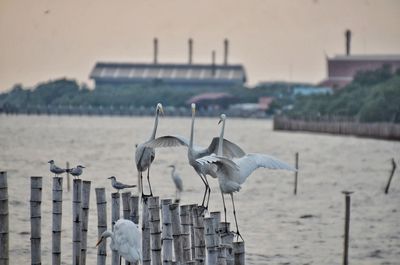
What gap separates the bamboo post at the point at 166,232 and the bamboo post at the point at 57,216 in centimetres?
146

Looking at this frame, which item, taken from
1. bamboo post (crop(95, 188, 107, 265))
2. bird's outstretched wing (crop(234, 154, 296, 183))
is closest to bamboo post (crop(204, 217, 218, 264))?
bamboo post (crop(95, 188, 107, 265))

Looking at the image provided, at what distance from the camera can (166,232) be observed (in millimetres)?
15680

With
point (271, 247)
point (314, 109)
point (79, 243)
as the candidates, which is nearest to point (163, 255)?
point (79, 243)

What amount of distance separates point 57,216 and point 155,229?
1752 mm

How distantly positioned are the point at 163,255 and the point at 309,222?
442 inches

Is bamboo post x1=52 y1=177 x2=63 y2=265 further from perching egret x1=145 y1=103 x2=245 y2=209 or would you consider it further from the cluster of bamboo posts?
the cluster of bamboo posts

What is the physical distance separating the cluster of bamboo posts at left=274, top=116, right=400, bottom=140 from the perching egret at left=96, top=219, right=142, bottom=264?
184 feet

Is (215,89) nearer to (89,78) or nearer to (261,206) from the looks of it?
(89,78)

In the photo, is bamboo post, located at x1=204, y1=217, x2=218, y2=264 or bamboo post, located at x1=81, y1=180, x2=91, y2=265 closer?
bamboo post, located at x1=204, y1=217, x2=218, y2=264

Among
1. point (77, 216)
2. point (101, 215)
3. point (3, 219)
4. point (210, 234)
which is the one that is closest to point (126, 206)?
point (101, 215)

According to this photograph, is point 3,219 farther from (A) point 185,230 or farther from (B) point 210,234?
(B) point 210,234

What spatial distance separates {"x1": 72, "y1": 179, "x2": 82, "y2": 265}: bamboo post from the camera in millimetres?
16234

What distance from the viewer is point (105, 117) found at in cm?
16012

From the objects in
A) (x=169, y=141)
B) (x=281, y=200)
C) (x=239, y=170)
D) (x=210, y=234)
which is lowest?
(x=281, y=200)
